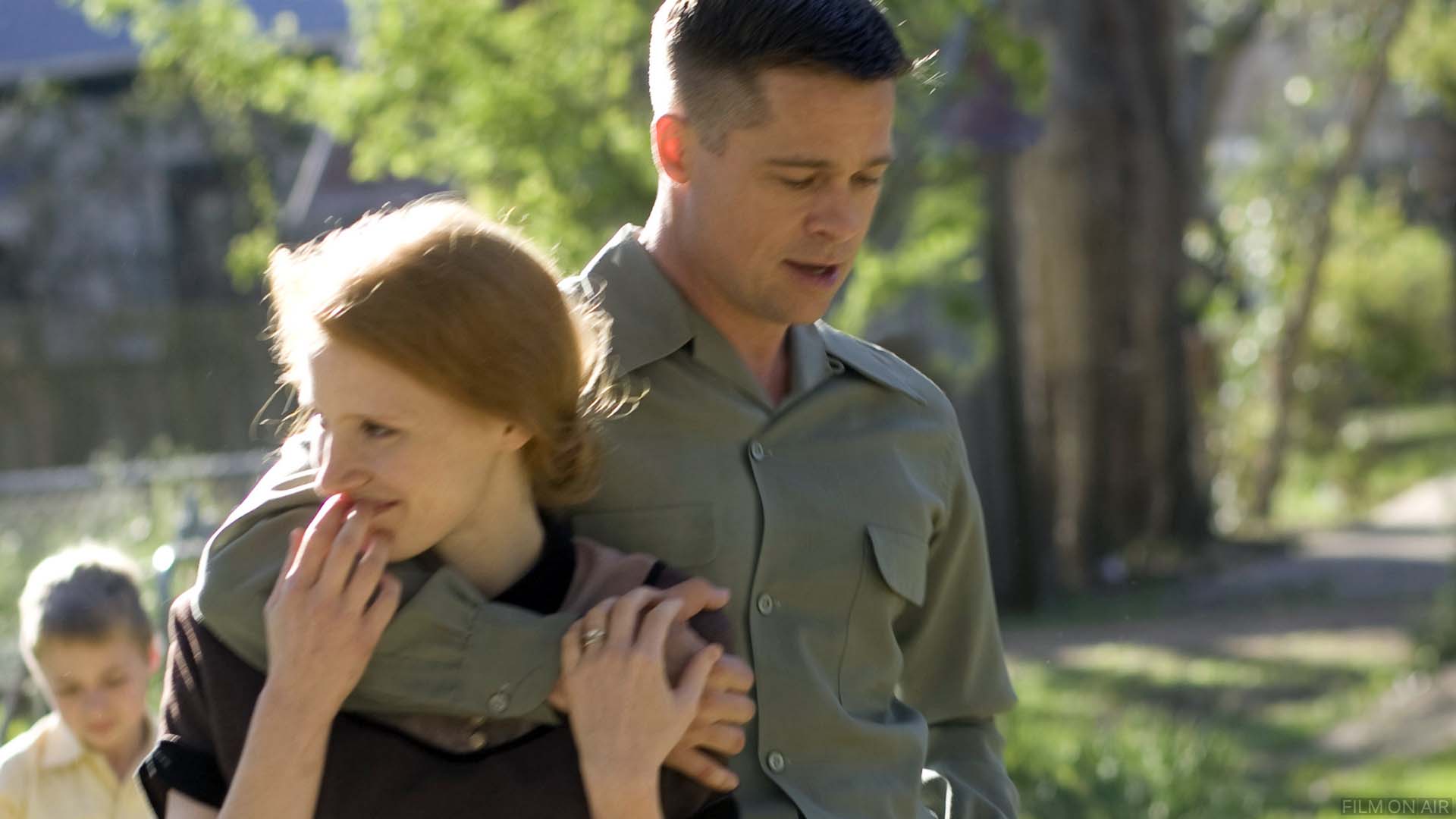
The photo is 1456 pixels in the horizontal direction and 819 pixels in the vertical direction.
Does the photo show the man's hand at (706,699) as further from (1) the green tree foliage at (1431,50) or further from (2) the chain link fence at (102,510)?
(1) the green tree foliage at (1431,50)

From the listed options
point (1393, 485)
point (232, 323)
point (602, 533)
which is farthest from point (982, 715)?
point (1393, 485)

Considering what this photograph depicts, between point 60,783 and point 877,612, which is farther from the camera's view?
point 60,783

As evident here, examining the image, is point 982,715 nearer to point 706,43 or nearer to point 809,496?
point 809,496

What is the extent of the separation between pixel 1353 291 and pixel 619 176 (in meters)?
16.4

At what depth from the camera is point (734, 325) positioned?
2822 millimetres

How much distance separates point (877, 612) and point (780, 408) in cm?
32

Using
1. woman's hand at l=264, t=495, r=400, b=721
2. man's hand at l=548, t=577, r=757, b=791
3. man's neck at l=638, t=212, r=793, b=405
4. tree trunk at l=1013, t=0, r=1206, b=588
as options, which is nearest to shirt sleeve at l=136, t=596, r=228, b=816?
woman's hand at l=264, t=495, r=400, b=721

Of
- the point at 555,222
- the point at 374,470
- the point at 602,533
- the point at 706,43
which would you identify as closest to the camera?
the point at 374,470

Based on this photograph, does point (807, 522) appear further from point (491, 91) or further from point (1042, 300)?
point (1042, 300)

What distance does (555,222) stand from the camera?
23.9ft

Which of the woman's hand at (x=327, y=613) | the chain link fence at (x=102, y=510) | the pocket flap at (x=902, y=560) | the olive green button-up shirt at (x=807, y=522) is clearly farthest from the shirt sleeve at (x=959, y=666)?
the chain link fence at (x=102, y=510)

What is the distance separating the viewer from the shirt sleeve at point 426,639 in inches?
88.4

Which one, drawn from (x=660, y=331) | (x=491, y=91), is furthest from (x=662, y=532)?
(x=491, y=91)

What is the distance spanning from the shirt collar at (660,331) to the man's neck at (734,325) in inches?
0.7
